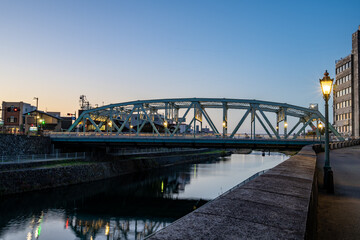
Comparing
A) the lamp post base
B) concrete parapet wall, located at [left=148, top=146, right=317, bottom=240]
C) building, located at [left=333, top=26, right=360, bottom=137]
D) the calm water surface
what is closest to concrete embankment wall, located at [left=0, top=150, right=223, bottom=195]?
the calm water surface

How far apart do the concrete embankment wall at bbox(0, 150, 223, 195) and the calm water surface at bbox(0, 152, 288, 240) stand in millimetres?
1377

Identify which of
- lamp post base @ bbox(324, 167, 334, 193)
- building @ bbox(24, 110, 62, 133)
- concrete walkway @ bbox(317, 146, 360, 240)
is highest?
building @ bbox(24, 110, 62, 133)

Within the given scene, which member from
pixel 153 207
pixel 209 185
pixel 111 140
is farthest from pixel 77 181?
pixel 209 185

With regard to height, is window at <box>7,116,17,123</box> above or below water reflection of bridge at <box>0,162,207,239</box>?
above

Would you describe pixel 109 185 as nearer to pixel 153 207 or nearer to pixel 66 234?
pixel 153 207

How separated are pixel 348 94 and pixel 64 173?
3127 inches

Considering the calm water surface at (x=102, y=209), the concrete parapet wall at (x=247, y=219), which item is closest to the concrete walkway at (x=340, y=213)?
the concrete parapet wall at (x=247, y=219)

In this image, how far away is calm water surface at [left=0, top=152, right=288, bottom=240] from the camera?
886 inches

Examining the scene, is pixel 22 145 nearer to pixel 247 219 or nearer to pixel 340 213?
pixel 340 213

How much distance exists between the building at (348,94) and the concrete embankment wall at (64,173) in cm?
5675

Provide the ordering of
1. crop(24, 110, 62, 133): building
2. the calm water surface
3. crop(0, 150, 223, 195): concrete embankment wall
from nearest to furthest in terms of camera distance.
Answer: the calm water surface → crop(0, 150, 223, 195): concrete embankment wall → crop(24, 110, 62, 133): building

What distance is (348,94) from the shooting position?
8694cm

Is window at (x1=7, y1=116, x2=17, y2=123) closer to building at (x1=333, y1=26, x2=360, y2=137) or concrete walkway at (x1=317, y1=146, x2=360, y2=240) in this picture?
concrete walkway at (x1=317, y1=146, x2=360, y2=240)

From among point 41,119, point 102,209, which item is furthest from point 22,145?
point 41,119
